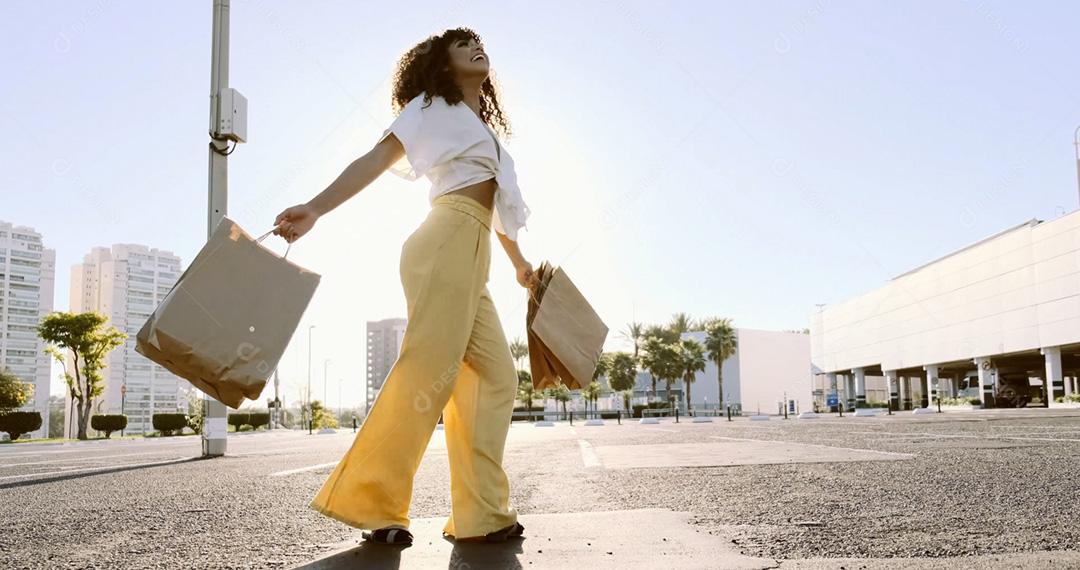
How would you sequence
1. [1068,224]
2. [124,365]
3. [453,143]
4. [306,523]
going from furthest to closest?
[124,365] → [1068,224] → [306,523] → [453,143]

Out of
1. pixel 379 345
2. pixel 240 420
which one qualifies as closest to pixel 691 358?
pixel 240 420

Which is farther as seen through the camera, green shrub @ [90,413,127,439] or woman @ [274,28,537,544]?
green shrub @ [90,413,127,439]

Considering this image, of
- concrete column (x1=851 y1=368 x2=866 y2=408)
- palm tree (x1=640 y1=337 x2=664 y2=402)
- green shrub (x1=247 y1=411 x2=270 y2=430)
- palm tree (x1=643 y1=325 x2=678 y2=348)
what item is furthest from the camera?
concrete column (x1=851 y1=368 x2=866 y2=408)

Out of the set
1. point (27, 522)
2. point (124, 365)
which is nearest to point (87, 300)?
point (124, 365)

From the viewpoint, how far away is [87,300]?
93500 millimetres

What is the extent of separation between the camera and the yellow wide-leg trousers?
2.48 m

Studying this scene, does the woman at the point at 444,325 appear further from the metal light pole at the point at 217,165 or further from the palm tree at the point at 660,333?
the palm tree at the point at 660,333

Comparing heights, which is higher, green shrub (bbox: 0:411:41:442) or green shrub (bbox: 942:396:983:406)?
green shrub (bbox: 0:411:41:442)

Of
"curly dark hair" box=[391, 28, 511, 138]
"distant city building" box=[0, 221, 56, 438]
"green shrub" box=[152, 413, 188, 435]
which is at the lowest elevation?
"green shrub" box=[152, 413, 188, 435]

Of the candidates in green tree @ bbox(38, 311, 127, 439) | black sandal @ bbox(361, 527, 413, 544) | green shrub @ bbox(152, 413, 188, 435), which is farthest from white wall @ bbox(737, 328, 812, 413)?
black sandal @ bbox(361, 527, 413, 544)

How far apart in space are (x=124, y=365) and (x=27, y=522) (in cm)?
12659

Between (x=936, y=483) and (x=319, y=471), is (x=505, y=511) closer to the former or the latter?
(x=936, y=483)

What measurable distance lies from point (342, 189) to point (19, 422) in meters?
38.3

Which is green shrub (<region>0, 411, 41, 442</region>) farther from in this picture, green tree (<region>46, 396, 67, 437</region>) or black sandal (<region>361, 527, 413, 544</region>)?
green tree (<region>46, 396, 67, 437</region>)
